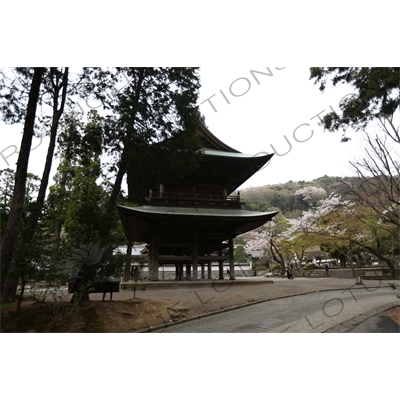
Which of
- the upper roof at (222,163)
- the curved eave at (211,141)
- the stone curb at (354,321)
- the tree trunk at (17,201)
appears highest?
the curved eave at (211,141)

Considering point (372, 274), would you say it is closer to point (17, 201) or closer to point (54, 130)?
point (54, 130)

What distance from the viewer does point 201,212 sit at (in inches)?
333

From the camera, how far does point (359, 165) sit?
216 inches

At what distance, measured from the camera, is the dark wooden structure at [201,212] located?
27.5ft

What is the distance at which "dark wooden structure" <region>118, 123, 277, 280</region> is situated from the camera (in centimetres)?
838

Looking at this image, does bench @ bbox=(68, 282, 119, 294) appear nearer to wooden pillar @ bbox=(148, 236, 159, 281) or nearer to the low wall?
wooden pillar @ bbox=(148, 236, 159, 281)

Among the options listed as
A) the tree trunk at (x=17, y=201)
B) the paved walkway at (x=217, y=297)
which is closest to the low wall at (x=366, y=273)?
the paved walkway at (x=217, y=297)

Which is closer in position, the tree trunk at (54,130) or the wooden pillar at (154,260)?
the tree trunk at (54,130)

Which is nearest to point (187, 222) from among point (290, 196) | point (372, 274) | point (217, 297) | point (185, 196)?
point (185, 196)

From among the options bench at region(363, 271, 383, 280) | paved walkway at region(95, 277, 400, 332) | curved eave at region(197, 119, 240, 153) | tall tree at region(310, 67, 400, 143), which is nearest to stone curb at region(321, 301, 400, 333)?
paved walkway at region(95, 277, 400, 332)

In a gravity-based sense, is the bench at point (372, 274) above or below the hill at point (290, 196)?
below

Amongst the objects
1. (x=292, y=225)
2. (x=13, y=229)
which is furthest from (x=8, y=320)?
(x=292, y=225)

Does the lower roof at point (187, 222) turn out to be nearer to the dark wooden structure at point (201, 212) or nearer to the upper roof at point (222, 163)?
the dark wooden structure at point (201, 212)
